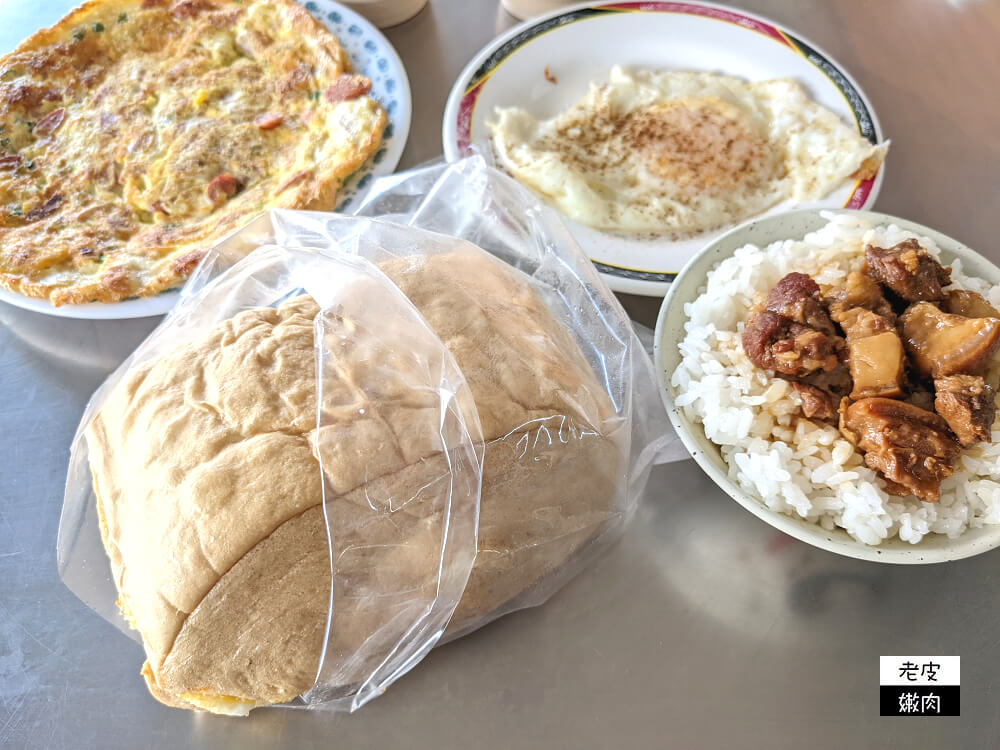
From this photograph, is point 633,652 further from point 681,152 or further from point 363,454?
point 681,152

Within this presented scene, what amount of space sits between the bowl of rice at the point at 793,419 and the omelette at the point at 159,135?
3.20 feet

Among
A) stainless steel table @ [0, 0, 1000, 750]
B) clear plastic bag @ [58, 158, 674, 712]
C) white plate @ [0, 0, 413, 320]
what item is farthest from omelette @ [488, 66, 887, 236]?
stainless steel table @ [0, 0, 1000, 750]

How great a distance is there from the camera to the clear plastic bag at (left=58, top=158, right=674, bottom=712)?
0.98 meters

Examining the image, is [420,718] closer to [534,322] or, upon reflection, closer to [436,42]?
[534,322]

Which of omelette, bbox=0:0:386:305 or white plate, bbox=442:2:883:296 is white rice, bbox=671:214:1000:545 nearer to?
white plate, bbox=442:2:883:296

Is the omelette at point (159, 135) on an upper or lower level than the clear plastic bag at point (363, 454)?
upper

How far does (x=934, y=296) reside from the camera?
49.7 inches

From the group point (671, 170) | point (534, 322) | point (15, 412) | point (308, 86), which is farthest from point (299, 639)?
point (308, 86)

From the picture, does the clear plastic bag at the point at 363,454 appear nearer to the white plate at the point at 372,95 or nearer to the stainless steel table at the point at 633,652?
the stainless steel table at the point at 633,652

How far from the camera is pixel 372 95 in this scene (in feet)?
6.54

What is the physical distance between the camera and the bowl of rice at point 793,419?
3.70ft

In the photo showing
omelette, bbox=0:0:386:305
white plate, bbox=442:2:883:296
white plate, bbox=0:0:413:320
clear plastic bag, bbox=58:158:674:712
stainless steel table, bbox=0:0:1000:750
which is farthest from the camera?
white plate, bbox=442:2:883:296

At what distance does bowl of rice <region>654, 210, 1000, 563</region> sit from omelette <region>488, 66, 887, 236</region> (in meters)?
0.35

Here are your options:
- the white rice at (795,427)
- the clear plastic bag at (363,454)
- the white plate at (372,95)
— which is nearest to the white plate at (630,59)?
the white plate at (372,95)
